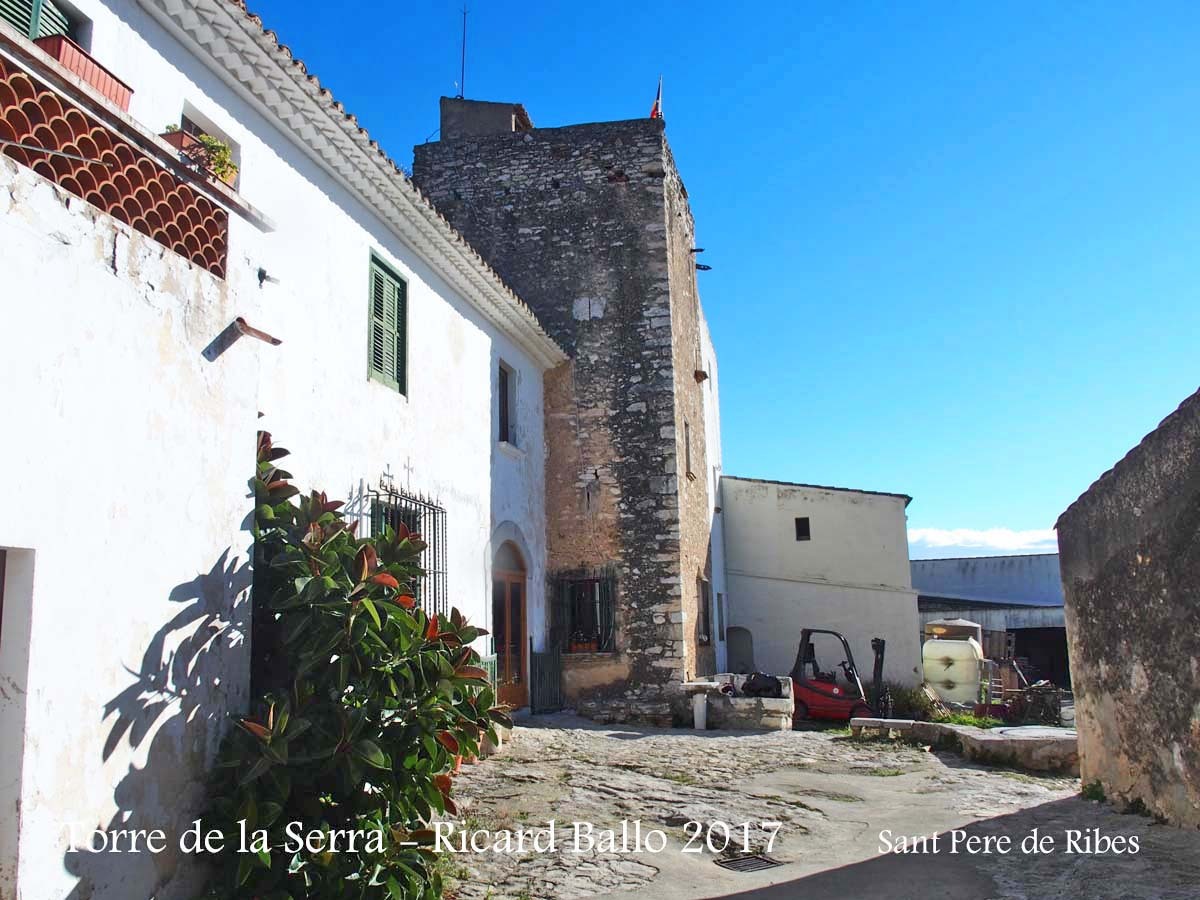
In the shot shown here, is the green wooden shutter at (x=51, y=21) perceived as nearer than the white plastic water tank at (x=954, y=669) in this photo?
Yes

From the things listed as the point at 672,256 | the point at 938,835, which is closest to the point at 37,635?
the point at 938,835

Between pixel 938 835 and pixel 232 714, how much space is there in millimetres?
4853

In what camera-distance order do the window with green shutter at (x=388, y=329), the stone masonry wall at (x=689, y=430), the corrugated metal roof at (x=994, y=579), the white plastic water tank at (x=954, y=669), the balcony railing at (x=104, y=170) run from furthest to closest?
the corrugated metal roof at (x=994, y=579) → the white plastic water tank at (x=954, y=669) → the stone masonry wall at (x=689, y=430) → the window with green shutter at (x=388, y=329) → the balcony railing at (x=104, y=170)

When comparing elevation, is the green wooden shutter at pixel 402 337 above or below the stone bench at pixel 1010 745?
above

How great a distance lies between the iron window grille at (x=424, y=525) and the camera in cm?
863

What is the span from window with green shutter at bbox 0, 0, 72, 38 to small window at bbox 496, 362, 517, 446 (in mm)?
7517

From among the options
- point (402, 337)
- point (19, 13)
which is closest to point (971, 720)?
point (402, 337)

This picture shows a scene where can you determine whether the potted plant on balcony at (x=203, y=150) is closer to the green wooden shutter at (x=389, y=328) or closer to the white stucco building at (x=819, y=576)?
the green wooden shutter at (x=389, y=328)

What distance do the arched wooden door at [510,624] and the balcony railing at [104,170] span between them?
7.41 m

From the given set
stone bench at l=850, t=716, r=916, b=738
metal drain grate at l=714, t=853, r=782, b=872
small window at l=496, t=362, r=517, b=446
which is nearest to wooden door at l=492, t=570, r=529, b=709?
small window at l=496, t=362, r=517, b=446

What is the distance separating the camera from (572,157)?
1485 centimetres

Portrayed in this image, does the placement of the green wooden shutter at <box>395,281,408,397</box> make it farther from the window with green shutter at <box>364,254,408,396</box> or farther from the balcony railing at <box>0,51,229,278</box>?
the balcony railing at <box>0,51,229,278</box>

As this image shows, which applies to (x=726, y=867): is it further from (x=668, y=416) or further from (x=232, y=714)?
(x=668, y=416)

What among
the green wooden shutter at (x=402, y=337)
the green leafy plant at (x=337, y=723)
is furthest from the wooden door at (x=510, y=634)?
the green leafy plant at (x=337, y=723)
